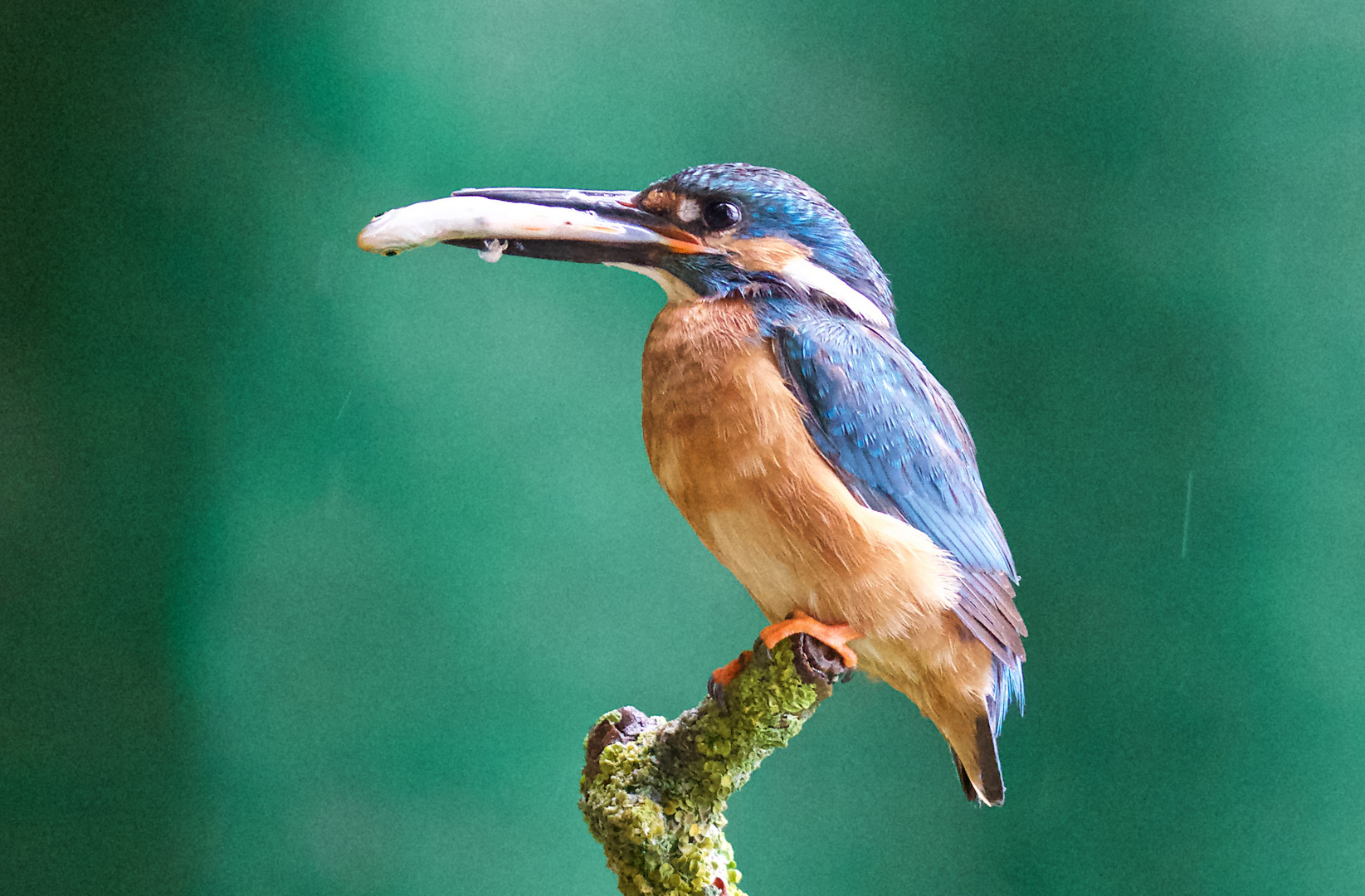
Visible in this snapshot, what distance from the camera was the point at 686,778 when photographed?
144 centimetres

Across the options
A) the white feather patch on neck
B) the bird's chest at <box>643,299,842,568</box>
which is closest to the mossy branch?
the bird's chest at <box>643,299,842,568</box>

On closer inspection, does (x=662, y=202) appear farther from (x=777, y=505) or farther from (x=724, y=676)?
(x=724, y=676)

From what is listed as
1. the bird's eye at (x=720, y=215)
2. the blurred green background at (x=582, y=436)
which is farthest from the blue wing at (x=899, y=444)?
the blurred green background at (x=582, y=436)

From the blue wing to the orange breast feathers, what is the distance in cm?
2

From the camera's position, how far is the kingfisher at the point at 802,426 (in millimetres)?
1331

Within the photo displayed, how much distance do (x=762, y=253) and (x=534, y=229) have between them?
29 centimetres

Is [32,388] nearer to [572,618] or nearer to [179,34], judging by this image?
[179,34]

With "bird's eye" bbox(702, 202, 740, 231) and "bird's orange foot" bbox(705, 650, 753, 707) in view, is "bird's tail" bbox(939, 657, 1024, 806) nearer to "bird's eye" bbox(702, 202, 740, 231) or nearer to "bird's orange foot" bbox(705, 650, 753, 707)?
"bird's orange foot" bbox(705, 650, 753, 707)

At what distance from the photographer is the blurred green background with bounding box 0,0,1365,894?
1918 mm

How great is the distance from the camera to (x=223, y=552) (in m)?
1.95

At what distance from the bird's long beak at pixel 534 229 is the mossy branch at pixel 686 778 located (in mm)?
528

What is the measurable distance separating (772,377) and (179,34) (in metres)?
1.30

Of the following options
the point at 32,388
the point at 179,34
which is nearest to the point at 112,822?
the point at 32,388

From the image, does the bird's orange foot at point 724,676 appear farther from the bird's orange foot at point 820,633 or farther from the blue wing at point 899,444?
the blue wing at point 899,444
